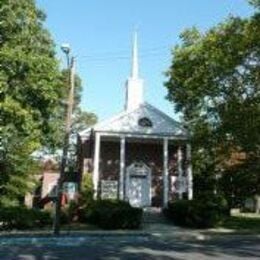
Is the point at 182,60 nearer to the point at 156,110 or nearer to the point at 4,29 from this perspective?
the point at 156,110

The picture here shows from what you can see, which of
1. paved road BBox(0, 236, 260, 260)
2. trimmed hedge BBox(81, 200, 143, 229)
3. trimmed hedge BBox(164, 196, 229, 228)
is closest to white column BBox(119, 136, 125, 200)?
trimmed hedge BBox(164, 196, 229, 228)

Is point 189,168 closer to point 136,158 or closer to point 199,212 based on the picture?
point 136,158

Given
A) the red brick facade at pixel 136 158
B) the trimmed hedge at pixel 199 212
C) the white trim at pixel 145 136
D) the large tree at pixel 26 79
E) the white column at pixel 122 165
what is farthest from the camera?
the red brick facade at pixel 136 158

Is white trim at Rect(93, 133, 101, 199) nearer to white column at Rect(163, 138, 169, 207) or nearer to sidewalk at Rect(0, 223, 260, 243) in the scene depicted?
white column at Rect(163, 138, 169, 207)

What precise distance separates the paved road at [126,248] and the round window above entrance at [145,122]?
13633 mm

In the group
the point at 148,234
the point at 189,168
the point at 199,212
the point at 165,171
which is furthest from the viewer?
the point at 189,168

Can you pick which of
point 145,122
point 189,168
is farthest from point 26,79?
point 189,168

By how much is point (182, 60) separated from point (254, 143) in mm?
7423

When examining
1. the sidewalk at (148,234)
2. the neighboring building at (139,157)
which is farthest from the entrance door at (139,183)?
the sidewalk at (148,234)

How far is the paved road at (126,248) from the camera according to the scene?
20109 millimetres

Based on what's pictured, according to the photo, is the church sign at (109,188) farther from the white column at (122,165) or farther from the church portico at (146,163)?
the white column at (122,165)

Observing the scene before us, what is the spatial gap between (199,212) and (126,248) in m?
11.3

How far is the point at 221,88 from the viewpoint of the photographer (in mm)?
37281

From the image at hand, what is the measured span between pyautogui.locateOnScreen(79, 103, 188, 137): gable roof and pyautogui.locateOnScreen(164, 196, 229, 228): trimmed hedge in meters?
5.93
